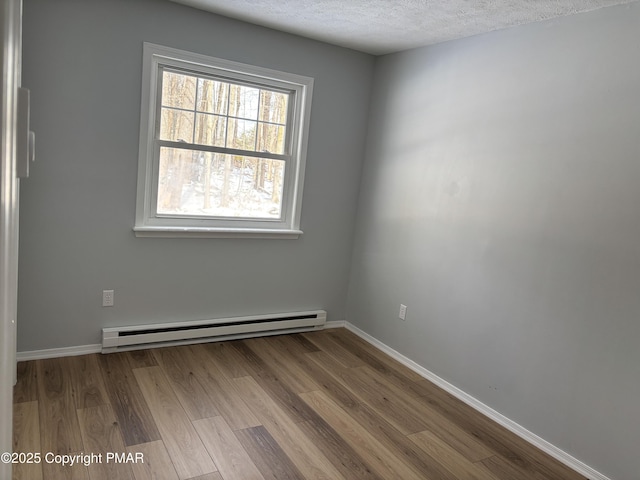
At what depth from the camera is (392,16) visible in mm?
2824

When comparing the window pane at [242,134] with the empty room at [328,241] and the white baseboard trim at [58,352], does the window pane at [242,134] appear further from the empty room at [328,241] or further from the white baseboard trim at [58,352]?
the white baseboard trim at [58,352]

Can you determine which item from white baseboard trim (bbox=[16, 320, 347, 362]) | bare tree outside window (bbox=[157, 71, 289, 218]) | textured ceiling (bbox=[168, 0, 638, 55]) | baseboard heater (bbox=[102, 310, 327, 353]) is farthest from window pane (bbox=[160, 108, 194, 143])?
white baseboard trim (bbox=[16, 320, 347, 362])

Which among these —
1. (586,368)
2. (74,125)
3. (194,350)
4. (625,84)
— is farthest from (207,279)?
(625,84)

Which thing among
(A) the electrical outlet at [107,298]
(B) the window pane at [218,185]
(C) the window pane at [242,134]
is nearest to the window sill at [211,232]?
(B) the window pane at [218,185]

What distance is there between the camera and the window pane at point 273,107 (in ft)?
11.6

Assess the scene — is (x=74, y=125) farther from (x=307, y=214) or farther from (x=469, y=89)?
(x=469, y=89)

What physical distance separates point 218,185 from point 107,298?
109 centimetres

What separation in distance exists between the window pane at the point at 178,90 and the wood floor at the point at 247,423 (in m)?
1.73

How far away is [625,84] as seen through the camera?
2248 mm

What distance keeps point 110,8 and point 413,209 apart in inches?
93.6

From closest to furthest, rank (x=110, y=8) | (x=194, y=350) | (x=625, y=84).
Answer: (x=625, y=84) → (x=110, y=8) → (x=194, y=350)

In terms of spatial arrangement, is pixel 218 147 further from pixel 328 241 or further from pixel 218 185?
pixel 328 241

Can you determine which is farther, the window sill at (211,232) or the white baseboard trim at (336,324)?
the white baseboard trim at (336,324)

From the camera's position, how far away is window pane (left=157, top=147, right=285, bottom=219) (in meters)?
3.29
